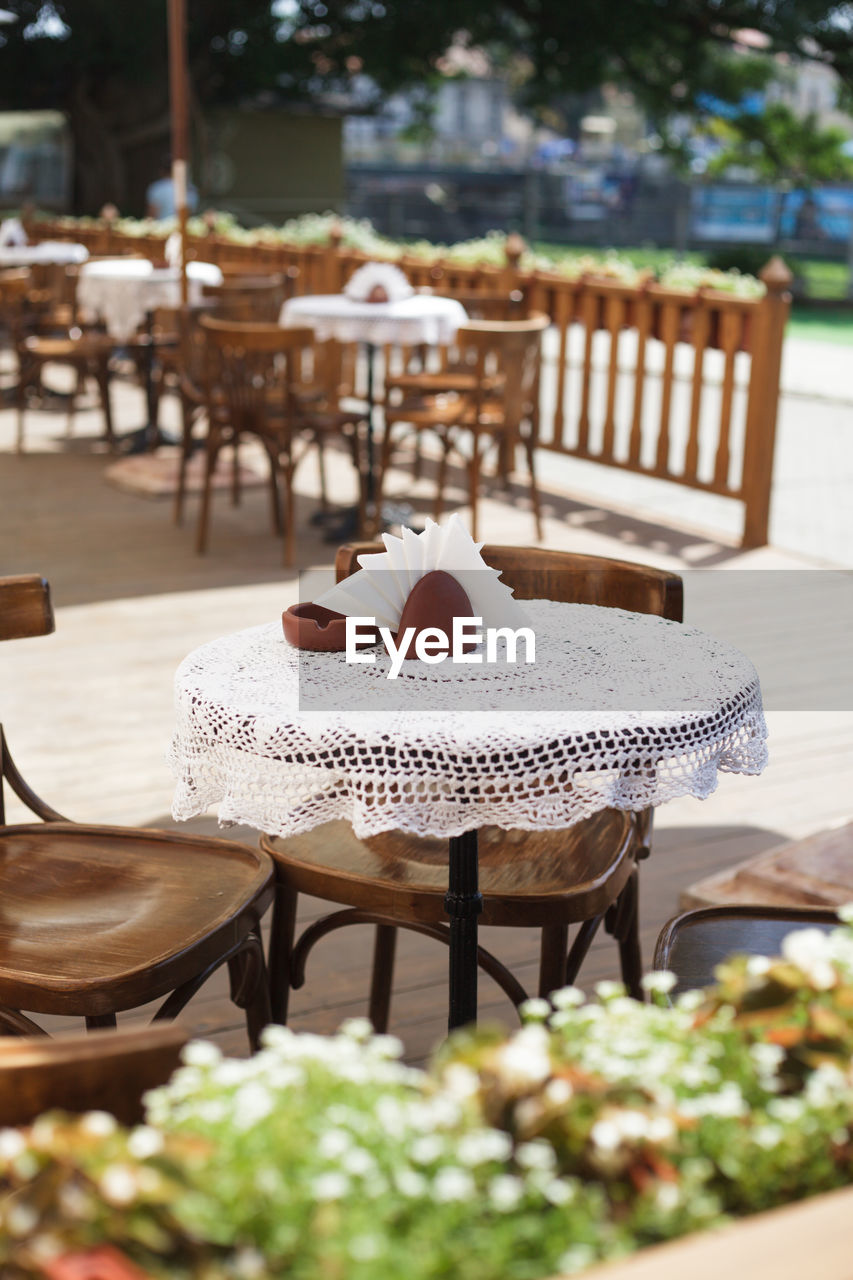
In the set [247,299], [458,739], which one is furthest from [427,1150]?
[247,299]

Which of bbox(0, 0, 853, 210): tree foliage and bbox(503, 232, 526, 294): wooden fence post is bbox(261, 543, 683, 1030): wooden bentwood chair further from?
bbox(0, 0, 853, 210): tree foliage

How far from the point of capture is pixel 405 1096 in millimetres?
942

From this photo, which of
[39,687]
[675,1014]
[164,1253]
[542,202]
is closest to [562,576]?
[675,1014]

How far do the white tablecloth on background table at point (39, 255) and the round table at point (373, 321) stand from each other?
3487 millimetres

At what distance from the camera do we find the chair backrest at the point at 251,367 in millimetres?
5559

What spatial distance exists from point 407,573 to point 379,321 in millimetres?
4511

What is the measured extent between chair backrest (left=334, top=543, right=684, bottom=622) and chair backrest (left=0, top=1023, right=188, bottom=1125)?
57.4 inches

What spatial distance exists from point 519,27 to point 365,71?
3.16 metres

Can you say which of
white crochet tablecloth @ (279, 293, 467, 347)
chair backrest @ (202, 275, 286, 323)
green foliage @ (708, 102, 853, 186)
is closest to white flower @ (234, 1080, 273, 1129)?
white crochet tablecloth @ (279, 293, 467, 347)

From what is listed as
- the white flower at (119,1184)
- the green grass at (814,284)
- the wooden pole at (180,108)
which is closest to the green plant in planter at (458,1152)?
the white flower at (119,1184)

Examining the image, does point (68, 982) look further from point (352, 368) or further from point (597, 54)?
point (597, 54)

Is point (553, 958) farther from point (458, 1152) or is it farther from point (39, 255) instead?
point (39, 255)

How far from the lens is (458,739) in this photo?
1.65 meters

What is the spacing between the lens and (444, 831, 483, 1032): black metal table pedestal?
1.90m
